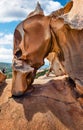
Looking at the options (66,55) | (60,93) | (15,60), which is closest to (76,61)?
(66,55)

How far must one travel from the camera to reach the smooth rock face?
5.22m

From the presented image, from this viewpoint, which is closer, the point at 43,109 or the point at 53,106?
A: the point at 43,109

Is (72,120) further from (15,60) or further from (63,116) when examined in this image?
(15,60)

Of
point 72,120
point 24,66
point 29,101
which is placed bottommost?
point 72,120

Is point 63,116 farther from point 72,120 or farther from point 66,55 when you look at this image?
point 66,55

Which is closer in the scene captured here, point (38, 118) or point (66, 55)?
point (38, 118)

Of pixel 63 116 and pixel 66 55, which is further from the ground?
pixel 66 55

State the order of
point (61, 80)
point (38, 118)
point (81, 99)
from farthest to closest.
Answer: point (61, 80), point (81, 99), point (38, 118)

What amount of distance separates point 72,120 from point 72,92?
48cm

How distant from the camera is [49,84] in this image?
19.5ft

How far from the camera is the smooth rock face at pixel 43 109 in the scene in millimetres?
5219

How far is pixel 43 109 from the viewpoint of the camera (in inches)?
212

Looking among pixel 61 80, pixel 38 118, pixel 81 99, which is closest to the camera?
pixel 38 118

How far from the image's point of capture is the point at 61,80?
19.7 feet
